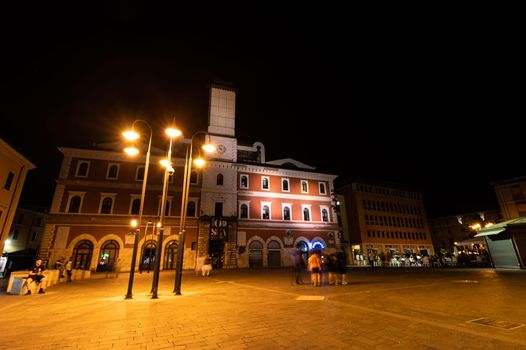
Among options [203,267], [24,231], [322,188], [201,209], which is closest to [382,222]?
[322,188]

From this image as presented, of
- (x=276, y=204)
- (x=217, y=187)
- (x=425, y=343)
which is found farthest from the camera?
(x=276, y=204)

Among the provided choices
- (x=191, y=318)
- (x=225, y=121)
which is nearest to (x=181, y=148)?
(x=225, y=121)

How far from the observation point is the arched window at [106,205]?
2623cm

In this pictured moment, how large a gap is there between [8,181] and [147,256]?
13628 mm

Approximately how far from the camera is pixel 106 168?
27.5 m

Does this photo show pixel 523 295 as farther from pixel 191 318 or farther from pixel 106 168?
pixel 106 168

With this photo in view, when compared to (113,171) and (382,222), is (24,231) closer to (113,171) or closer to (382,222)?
(113,171)

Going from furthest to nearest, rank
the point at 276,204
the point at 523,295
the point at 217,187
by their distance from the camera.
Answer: the point at 276,204, the point at 217,187, the point at 523,295

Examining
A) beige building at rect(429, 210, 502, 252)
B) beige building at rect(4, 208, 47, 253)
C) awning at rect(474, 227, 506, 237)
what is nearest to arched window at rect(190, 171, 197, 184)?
beige building at rect(4, 208, 47, 253)

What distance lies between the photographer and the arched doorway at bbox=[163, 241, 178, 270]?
26719 mm

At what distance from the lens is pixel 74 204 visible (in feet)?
84.7

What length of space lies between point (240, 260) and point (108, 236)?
46.6ft

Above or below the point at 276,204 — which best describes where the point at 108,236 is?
below

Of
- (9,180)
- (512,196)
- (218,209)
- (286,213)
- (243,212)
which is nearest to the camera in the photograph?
(9,180)
